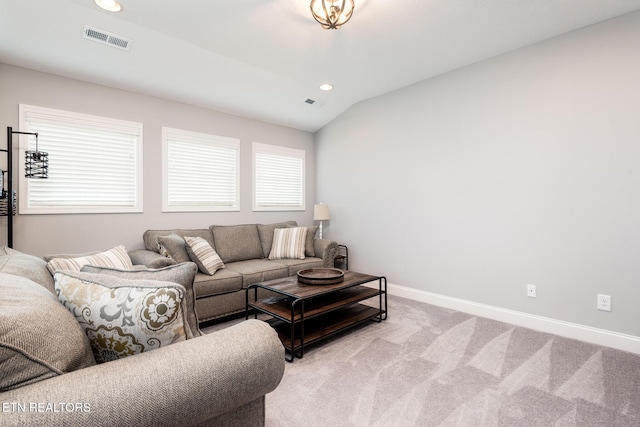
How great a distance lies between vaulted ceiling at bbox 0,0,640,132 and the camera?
237cm

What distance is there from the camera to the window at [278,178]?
4.55 metres

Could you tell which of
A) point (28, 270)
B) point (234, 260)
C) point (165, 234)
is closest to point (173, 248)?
point (165, 234)

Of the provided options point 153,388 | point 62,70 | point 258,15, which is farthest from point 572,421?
point 62,70

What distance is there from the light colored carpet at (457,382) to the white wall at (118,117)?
7.83ft

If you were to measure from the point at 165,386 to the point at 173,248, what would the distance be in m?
2.49

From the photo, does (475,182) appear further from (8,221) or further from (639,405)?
(8,221)

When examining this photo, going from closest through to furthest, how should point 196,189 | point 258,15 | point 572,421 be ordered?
1. point 572,421
2. point 258,15
3. point 196,189

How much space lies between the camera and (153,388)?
832mm

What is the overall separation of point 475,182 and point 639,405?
6.91 feet

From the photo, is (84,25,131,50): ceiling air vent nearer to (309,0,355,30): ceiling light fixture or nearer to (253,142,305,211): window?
(309,0,355,30): ceiling light fixture

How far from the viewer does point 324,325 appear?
2715 mm

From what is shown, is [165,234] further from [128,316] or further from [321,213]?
[128,316]

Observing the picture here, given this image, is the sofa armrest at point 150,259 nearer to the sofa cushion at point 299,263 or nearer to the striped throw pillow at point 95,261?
the striped throw pillow at point 95,261

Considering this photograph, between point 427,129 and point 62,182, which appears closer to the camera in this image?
point 62,182
